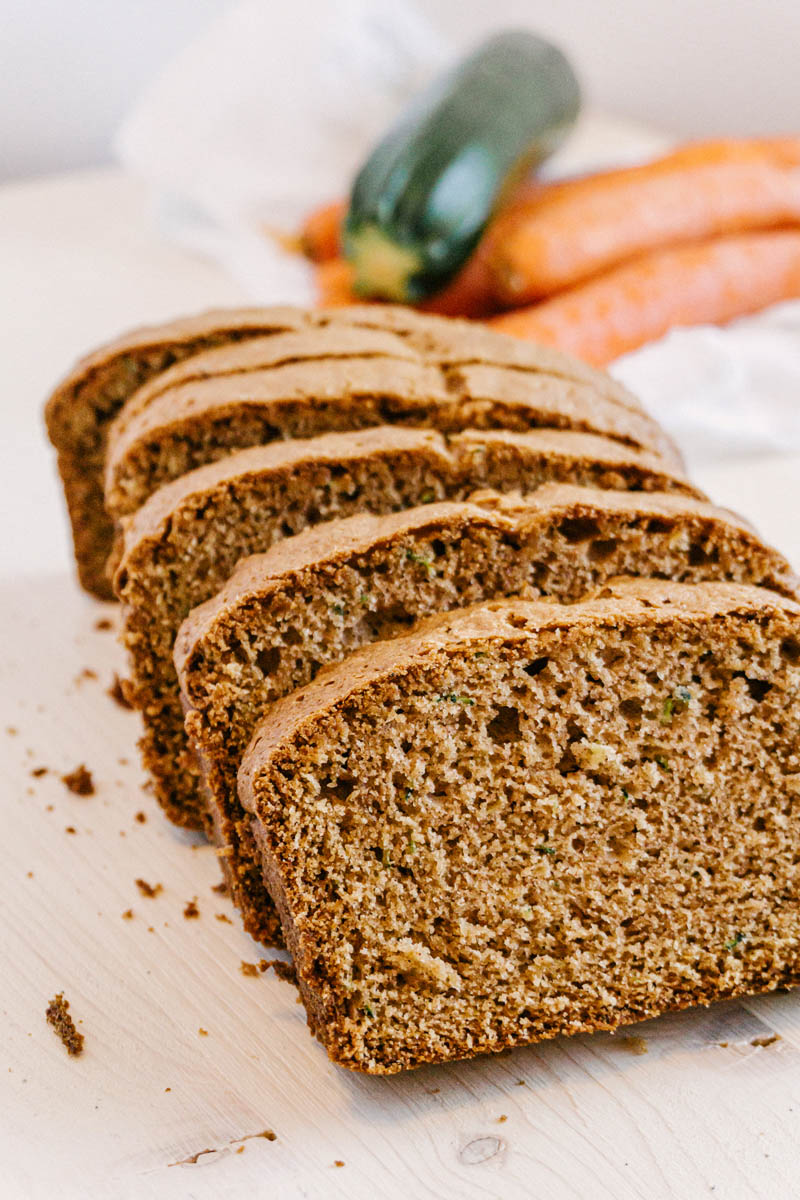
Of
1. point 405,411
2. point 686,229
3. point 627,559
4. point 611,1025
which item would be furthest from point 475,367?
point 686,229

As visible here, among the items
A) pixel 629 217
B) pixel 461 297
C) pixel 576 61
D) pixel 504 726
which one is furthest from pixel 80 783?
pixel 576 61

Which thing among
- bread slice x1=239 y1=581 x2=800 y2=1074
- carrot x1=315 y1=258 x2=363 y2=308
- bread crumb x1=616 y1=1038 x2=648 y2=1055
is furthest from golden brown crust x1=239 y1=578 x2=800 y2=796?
carrot x1=315 y1=258 x2=363 y2=308

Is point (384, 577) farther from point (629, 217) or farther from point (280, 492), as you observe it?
point (629, 217)

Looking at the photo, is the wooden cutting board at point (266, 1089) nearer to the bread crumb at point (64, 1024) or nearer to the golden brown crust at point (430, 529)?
the bread crumb at point (64, 1024)

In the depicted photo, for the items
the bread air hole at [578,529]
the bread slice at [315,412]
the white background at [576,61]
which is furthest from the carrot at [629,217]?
the bread air hole at [578,529]

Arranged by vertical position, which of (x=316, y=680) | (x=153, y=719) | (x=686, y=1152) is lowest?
(x=686, y=1152)

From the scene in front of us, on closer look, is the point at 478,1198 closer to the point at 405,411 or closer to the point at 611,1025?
the point at 611,1025
